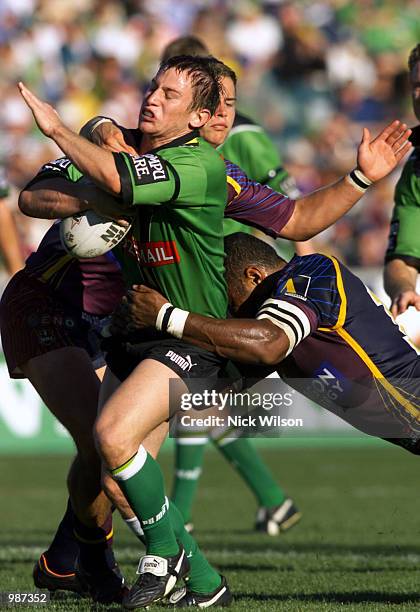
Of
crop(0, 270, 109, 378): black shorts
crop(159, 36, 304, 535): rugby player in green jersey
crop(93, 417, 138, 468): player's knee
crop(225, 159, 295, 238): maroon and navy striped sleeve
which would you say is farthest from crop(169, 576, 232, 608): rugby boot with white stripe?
crop(159, 36, 304, 535): rugby player in green jersey

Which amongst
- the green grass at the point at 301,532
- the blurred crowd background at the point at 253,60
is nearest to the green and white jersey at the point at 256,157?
the green grass at the point at 301,532

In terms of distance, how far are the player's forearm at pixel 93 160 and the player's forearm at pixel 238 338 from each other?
0.66 meters

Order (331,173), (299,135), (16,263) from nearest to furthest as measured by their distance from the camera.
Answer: (16,263) → (331,173) → (299,135)

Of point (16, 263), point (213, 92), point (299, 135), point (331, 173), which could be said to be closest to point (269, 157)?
point (16, 263)

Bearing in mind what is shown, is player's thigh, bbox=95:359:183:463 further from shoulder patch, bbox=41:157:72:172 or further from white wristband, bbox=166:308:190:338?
shoulder patch, bbox=41:157:72:172

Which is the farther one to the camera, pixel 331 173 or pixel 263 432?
pixel 331 173

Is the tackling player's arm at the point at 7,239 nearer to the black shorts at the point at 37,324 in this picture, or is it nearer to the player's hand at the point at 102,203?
the black shorts at the point at 37,324

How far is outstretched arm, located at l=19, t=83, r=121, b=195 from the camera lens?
479 cm

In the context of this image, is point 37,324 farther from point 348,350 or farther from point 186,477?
point 186,477

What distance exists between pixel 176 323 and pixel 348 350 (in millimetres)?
790

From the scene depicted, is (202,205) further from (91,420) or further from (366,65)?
(366,65)

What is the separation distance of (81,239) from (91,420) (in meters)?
1.01

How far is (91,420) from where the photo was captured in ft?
18.8

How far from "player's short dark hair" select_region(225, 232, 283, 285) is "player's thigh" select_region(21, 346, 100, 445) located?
95 cm
